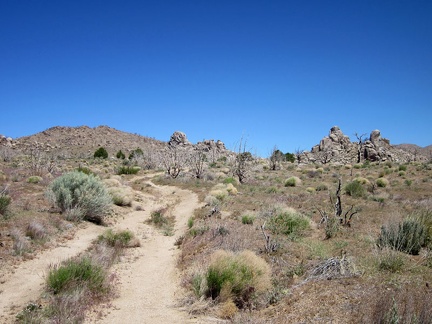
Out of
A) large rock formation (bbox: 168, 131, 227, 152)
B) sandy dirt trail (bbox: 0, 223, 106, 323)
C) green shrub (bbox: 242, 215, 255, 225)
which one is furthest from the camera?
large rock formation (bbox: 168, 131, 227, 152)

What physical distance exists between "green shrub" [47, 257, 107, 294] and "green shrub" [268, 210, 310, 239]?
6.44 meters

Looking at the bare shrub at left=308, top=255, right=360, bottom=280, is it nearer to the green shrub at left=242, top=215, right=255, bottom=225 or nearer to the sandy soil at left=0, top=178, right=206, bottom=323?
the sandy soil at left=0, top=178, right=206, bottom=323

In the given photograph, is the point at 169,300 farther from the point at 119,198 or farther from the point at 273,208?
the point at 119,198

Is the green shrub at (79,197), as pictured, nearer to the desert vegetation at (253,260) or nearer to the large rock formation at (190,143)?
the desert vegetation at (253,260)

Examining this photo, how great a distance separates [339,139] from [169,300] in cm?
8031

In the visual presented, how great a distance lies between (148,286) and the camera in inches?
318

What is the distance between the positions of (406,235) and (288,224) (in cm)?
426

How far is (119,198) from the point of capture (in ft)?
61.5

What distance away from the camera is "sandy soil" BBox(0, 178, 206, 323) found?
6.21m

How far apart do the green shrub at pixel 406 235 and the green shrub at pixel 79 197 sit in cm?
1118

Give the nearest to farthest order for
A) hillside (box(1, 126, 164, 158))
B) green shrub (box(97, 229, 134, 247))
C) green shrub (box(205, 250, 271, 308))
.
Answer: green shrub (box(205, 250, 271, 308))
green shrub (box(97, 229, 134, 247))
hillside (box(1, 126, 164, 158))

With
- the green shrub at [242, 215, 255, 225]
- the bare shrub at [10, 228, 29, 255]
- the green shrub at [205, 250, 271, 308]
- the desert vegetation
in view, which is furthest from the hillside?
the green shrub at [205, 250, 271, 308]

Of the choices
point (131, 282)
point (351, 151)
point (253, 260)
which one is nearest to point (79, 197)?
point (131, 282)

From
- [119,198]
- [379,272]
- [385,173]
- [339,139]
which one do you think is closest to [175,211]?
[119,198]
